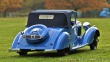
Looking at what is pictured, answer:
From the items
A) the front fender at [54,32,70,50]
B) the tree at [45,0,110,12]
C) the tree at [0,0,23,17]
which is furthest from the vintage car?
the tree at [0,0,23,17]

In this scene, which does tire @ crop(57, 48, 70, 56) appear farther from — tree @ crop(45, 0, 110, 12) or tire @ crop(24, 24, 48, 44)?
tree @ crop(45, 0, 110, 12)

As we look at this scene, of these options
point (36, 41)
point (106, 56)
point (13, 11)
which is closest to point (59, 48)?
point (36, 41)

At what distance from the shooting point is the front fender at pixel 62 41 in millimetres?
12989

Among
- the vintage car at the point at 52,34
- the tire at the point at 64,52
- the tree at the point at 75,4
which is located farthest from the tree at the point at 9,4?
the tire at the point at 64,52

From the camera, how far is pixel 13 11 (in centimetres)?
10038

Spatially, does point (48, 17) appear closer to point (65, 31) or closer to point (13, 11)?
point (65, 31)

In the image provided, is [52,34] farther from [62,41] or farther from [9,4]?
[9,4]

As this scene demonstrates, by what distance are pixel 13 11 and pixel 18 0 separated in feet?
26.0

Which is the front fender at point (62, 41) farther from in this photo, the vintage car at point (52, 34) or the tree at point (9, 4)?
the tree at point (9, 4)

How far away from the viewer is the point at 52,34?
1327 cm

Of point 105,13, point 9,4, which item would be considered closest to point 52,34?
point 9,4

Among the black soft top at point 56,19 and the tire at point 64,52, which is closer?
the tire at point 64,52

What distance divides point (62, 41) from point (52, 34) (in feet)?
1.42

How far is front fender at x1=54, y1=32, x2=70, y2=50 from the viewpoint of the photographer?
13.0 m
